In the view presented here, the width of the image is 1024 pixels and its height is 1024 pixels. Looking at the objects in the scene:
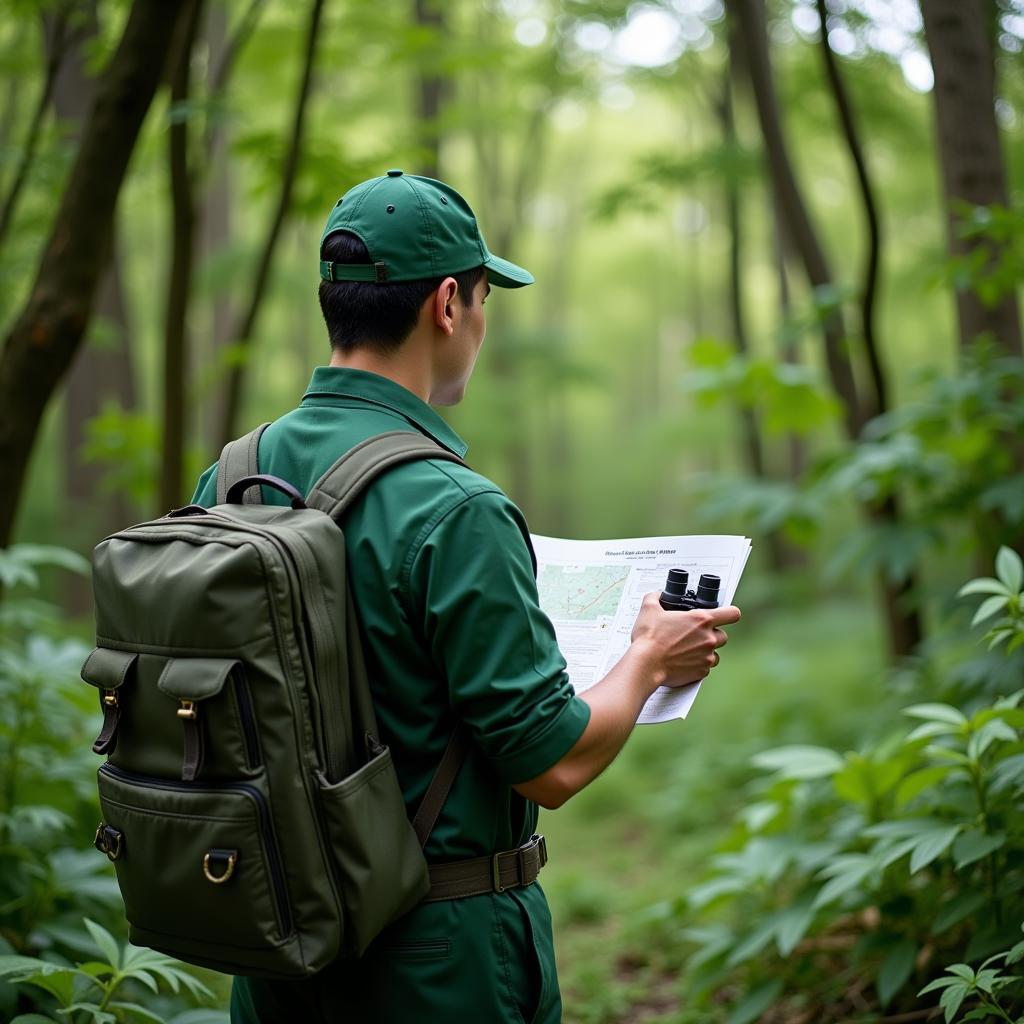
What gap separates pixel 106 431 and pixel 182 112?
3205 millimetres

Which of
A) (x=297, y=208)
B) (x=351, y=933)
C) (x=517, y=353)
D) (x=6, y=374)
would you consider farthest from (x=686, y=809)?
(x=517, y=353)

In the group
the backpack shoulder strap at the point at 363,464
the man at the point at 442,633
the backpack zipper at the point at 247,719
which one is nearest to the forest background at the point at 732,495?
the man at the point at 442,633

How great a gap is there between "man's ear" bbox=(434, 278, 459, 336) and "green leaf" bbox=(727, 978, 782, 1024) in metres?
2.67

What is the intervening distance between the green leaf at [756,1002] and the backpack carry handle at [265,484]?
2597 millimetres

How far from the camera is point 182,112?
4.55 metres

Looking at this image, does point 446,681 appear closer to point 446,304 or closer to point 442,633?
point 442,633

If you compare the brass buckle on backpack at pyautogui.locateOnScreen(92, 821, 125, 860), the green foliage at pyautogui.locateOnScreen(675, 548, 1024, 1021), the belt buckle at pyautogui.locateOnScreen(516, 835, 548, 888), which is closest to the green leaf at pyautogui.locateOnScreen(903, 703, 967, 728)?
the green foliage at pyautogui.locateOnScreen(675, 548, 1024, 1021)

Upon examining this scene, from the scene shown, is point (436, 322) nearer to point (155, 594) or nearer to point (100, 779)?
point (155, 594)

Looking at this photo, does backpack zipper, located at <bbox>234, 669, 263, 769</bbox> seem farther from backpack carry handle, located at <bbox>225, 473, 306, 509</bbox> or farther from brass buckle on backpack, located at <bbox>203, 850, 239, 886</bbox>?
backpack carry handle, located at <bbox>225, 473, 306, 509</bbox>

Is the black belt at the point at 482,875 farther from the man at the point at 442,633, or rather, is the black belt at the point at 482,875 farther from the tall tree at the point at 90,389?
the tall tree at the point at 90,389

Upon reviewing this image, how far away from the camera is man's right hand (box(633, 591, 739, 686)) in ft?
6.51

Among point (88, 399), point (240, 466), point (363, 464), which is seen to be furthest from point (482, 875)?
point (88, 399)

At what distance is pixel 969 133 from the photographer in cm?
487

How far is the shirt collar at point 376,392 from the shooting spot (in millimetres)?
1979
